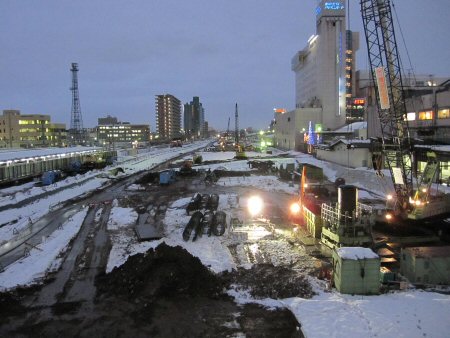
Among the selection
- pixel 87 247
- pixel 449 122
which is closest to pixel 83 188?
pixel 87 247

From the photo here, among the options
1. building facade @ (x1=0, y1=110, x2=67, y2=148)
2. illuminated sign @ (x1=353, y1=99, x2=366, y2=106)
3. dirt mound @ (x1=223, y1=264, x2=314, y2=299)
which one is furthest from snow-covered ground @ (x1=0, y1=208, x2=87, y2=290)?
building facade @ (x1=0, y1=110, x2=67, y2=148)

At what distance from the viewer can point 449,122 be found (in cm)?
4388

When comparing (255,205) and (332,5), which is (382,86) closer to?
(255,205)

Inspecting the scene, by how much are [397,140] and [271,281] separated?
50.2 feet

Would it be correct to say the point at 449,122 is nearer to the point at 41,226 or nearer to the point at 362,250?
the point at 362,250

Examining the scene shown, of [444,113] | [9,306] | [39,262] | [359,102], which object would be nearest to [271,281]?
[9,306]

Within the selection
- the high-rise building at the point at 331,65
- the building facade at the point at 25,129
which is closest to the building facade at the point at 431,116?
the high-rise building at the point at 331,65

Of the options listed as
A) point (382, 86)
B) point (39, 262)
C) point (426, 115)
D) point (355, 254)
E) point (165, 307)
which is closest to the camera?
point (165, 307)

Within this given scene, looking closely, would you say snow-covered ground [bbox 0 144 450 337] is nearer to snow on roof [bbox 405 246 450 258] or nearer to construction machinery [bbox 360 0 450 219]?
snow on roof [bbox 405 246 450 258]

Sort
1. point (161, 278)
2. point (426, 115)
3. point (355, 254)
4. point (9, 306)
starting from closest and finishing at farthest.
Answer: point (9, 306) < point (355, 254) < point (161, 278) < point (426, 115)

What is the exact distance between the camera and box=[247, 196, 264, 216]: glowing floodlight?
26281 millimetres

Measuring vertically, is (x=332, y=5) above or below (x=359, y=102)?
above

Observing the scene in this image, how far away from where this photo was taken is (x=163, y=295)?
12.4 meters

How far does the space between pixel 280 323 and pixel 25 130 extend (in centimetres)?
14826
